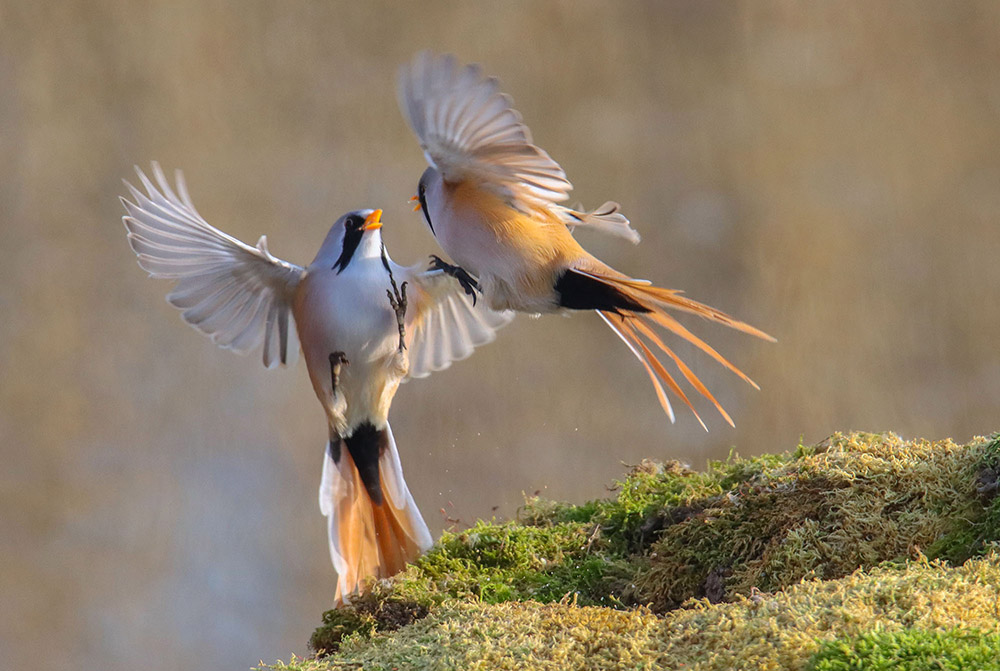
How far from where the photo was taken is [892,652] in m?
0.71

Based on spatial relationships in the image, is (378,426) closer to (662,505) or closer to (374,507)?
(374,507)

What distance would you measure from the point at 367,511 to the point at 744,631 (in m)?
0.72

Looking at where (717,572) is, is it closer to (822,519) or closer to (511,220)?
(822,519)

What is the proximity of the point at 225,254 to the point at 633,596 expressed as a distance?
73 centimetres

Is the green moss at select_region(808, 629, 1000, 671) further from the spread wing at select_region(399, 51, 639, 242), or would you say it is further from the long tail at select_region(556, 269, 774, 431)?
the spread wing at select_region(399, 51, 639, 242)

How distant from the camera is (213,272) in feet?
4.61

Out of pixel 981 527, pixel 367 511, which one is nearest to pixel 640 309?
pixel 981 527

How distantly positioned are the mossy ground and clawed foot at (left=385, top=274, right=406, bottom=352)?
0.91 feet

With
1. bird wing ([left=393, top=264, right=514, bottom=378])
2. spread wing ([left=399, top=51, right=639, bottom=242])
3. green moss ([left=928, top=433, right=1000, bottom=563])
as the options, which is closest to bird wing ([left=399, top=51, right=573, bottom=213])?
spread wing ([left=399, top=51, right=639, bottom=242])

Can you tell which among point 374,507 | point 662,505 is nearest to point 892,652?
point 662,505

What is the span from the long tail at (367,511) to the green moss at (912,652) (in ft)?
2.34

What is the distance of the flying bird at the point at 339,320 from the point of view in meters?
1.35

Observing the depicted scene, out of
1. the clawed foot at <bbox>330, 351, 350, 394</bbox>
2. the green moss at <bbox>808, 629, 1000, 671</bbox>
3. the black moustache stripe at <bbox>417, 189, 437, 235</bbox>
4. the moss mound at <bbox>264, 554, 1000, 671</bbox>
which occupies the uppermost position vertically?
the black moustache stripe at <bbox>417, 189, 437, 235</bbox>

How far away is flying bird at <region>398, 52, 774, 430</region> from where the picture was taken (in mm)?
1014
